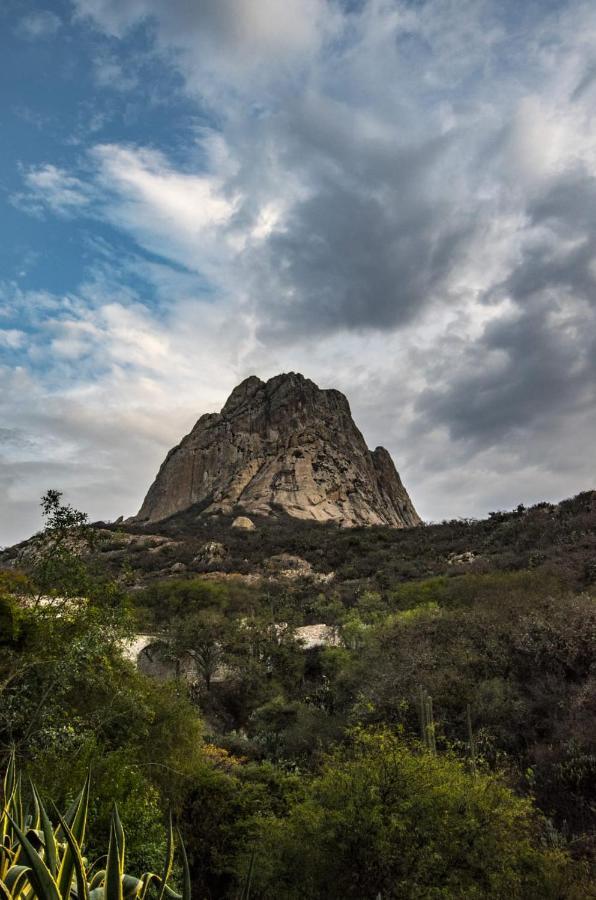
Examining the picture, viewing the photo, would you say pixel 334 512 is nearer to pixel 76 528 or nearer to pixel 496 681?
pixel 496 681

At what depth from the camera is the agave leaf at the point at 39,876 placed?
2.04 m

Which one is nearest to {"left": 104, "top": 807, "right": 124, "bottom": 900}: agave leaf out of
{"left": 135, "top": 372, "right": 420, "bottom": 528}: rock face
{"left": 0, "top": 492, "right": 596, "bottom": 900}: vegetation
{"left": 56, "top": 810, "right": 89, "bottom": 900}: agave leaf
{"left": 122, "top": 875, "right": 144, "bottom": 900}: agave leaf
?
{"left": 56, "top": 810, "right": 89, "bottom": 900}: agave leaf

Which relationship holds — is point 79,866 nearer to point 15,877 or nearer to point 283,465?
point 15,877

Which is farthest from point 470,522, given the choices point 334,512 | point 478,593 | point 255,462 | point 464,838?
point 464,838

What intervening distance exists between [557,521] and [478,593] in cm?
1516

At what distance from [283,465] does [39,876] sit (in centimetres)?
8377

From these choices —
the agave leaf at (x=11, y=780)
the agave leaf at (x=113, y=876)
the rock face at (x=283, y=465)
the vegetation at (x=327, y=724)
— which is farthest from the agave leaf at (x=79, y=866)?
the rock face at (x=283, y=465)

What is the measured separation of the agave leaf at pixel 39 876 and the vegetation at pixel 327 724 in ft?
1.15

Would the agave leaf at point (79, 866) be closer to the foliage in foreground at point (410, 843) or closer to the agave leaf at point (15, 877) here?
the agave leaf at point (15, 877)

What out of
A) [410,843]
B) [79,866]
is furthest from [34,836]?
[410,843]

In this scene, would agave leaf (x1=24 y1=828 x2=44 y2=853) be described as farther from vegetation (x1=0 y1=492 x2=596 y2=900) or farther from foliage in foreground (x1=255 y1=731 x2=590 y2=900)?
foliage in foreground (x1=255 y1=731 x2=590 y2=900)

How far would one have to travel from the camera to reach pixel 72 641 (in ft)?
33.1

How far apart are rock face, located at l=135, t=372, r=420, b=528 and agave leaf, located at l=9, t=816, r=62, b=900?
236ft

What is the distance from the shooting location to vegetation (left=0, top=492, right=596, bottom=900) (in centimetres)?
905
